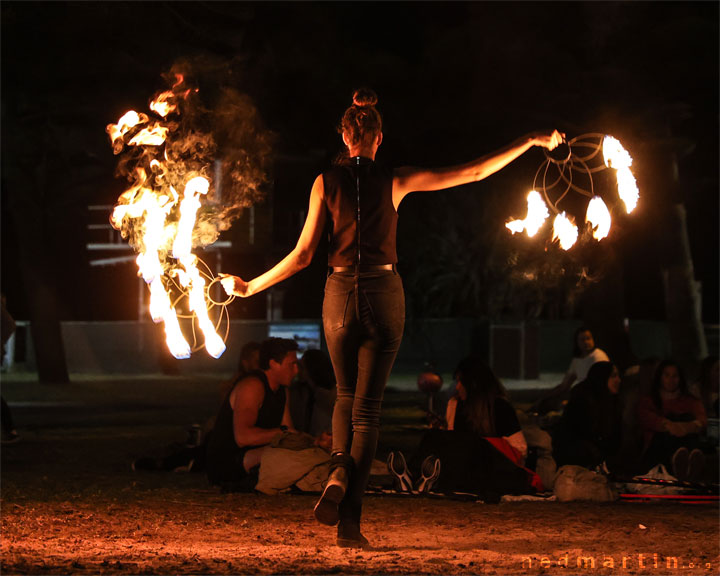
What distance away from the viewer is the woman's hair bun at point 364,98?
544cm

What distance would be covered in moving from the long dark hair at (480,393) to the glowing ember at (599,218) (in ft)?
8.65

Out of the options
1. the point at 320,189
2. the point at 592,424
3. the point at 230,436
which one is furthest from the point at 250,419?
the point at 320,189

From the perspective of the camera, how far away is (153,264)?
5.99 metres

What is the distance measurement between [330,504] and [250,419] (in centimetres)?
369

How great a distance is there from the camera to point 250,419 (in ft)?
28.9

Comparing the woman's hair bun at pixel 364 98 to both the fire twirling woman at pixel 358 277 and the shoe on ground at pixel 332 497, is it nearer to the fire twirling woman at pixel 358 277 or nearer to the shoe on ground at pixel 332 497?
the fire twirling woman at pixel 358 277

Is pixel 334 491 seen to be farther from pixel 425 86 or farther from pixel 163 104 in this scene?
pixel 425 86

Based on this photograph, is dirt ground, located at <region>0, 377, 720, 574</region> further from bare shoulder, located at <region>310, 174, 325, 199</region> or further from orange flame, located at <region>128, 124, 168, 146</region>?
orange flame, located at <region>128, 124, 168, 146</region>

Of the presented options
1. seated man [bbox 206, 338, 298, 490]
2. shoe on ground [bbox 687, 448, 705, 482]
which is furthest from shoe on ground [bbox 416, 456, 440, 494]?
shoe on ground [bbox 687, 448, 705, 482]

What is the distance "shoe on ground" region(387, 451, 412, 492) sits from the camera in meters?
8.62

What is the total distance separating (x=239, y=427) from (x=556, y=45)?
12.9m

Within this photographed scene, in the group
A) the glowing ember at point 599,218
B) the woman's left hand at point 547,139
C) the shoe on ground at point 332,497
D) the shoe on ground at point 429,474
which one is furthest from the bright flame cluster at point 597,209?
the shoe on ground at point 429,474

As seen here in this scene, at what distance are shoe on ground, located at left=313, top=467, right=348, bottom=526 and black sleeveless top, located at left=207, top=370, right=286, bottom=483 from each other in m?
3.62

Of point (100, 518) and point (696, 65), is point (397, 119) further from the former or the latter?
point (100, 518)
